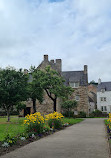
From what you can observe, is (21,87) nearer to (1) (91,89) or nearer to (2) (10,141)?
(2) (10,141)

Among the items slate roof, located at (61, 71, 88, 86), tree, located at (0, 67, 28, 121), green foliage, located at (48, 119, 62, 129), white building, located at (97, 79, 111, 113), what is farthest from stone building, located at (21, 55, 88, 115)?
green foliage, located at (48, 119, 62, 129)

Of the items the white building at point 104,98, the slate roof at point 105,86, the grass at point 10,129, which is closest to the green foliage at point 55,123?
the grass at point 10,129

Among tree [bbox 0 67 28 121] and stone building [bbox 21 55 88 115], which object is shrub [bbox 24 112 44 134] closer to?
tree [bbox 0 67 28 121]

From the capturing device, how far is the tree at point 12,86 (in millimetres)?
24062

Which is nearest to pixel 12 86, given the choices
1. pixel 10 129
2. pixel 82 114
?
pixel 10 129

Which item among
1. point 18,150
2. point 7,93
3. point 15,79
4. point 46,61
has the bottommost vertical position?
point 18,150

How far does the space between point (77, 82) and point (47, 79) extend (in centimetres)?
2228

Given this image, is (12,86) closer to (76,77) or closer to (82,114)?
(82,114)

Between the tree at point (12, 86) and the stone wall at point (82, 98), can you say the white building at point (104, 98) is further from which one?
the tree at point (12, 86)

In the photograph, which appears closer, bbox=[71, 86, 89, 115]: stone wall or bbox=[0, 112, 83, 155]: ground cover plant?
bbox=[0, 112, 83, 155]: ground cover plant

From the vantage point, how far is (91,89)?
76188 mm

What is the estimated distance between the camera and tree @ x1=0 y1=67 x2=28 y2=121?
2406 centimetres

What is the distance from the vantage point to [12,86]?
24094mm

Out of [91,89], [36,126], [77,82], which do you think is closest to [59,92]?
[36,126]
